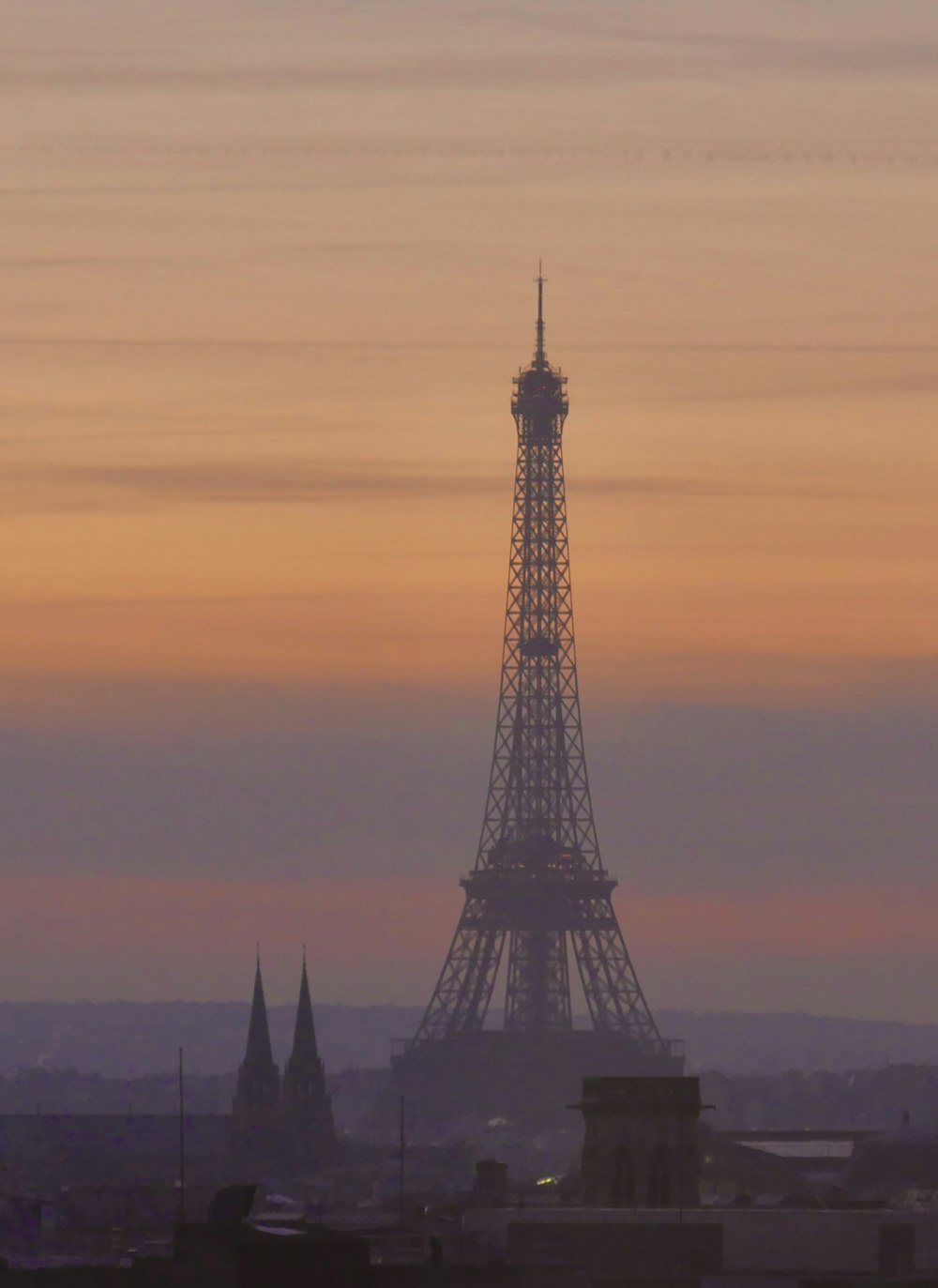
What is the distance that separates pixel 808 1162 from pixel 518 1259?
326 feet

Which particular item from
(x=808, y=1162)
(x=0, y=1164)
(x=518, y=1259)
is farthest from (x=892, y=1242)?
(x=0, y=1164)

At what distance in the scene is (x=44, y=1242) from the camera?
128250 millimetres

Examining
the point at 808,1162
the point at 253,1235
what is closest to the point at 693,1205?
the point at 253,1235

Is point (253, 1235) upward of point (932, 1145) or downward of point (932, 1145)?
downward

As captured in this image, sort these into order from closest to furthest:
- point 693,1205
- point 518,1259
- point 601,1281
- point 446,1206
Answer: point 601,1281
point 518,1259
point 693,1205
point 446,1206

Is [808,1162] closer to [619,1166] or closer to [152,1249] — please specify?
[619,1166]

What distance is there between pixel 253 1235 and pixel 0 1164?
13532cm

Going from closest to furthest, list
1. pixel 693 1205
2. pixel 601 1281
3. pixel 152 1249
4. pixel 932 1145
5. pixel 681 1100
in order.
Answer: pixel 601 1281 → pixel 152 1249 → pixel 693 1205 → pixel 681 1100 → pixel 932 1145

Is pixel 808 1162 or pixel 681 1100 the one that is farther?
pixel 808 1162

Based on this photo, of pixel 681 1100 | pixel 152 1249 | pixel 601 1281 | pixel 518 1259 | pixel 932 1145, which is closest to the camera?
pixel 601 1281

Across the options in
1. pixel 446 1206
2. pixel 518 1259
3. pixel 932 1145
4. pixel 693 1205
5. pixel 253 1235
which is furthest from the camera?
pixel 932 1145

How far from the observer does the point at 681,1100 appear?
125625mm

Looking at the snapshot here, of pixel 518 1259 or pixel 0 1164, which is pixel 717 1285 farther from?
pixel 0 1164

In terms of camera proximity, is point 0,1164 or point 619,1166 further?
point 0,1164
